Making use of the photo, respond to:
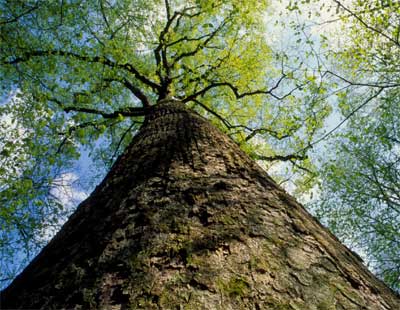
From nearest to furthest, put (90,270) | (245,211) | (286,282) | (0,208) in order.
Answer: (286,282), (90,270), (245,211), (0,208)

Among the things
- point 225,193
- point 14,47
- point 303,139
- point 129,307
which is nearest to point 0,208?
point 14,47

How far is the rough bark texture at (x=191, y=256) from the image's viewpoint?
128 centimetres

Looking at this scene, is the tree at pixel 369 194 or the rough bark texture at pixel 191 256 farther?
the tree at pixel 369 194

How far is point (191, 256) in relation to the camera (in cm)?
148

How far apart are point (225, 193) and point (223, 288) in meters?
0.91

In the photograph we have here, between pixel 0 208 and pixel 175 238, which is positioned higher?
pixel 0 208

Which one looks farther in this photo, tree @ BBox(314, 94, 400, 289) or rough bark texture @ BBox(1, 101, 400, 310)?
tree @ BBox(314, 94, 400, 289)

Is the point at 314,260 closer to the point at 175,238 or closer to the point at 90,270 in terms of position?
the point at 175,238

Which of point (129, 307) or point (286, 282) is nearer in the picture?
point (129, 307)

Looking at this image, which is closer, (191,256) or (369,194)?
(191,256)

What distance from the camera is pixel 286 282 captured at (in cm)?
137

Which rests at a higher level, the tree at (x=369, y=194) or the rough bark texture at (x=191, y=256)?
the tree at (x=369, y=194)

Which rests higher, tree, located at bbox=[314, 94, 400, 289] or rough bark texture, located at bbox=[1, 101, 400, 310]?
tree, located at bbox=[314, 94, 400, 289]

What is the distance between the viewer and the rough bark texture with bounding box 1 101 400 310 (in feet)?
4.20
